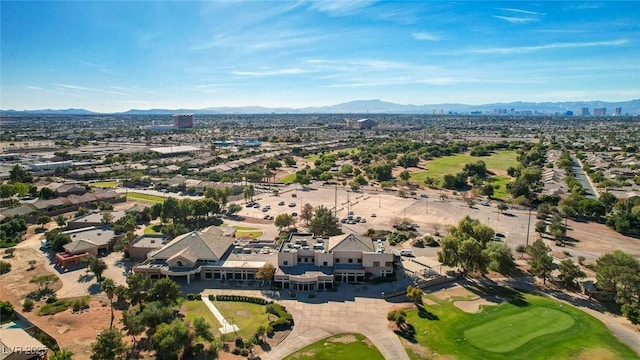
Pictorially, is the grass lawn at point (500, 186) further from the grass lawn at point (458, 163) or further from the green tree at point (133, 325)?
the green tree at point (133, 325)

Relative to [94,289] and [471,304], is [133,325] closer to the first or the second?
[94,289]

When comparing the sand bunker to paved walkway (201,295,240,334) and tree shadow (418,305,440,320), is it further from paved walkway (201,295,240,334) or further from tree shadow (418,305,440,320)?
paved walkway (201,295,240,334)

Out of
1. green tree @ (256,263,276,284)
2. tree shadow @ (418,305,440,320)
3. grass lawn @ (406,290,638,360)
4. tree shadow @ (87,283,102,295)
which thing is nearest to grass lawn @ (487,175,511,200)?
grass lawn @ (406,290,638,360)

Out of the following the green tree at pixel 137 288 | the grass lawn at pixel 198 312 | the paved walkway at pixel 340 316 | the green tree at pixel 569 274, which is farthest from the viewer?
the green tree at pixel 569 274

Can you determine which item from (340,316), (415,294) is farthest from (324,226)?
(340,316)

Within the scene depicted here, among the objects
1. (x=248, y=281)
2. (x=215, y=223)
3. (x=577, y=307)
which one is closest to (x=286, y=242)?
(x=248, y=281)

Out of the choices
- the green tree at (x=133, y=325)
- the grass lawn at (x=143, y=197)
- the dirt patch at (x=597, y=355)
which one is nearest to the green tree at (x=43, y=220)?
the grass lawn at (x=143, y=197)

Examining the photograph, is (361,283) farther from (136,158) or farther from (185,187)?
(136,158)
